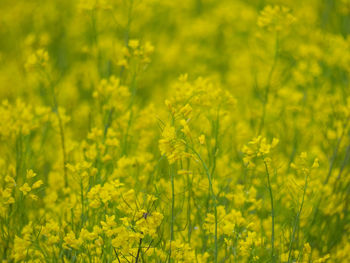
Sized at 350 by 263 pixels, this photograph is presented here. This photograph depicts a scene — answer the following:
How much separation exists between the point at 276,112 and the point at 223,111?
106 centimetres

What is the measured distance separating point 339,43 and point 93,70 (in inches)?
109

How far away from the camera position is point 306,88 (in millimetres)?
4500

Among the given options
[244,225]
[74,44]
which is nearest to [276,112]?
[244,225]

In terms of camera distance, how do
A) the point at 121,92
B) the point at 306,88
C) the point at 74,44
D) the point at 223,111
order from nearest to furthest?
the point at 223,111 → the point at 121,92 → the point at 306,88 → the point at 74,44

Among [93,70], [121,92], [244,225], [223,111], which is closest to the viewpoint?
[244,225]

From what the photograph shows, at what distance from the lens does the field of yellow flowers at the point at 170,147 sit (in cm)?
230

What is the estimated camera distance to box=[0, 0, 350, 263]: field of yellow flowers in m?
2.30

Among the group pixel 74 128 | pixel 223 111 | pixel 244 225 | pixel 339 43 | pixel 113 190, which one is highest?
pixel 339 43

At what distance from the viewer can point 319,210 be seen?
10.2ft

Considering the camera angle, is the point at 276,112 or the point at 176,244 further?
the point at 276,112

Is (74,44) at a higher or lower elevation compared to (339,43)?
lower

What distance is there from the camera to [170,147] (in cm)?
211

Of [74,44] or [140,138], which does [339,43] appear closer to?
[140,138]

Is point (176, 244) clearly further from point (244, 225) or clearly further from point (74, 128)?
point (74, 128)
